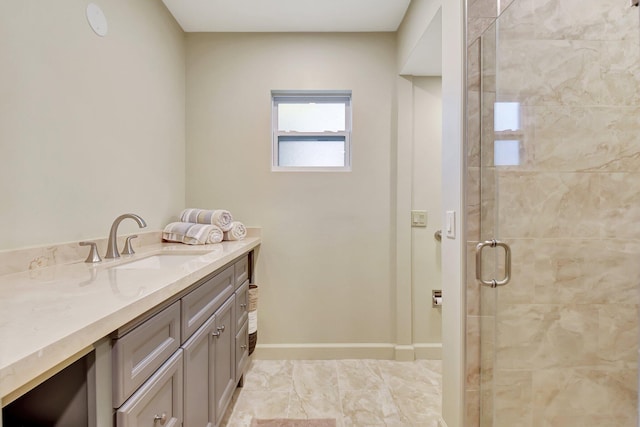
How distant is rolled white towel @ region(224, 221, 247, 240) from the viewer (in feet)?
6.69

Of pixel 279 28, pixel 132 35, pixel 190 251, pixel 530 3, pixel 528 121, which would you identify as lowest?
pixel 190 251

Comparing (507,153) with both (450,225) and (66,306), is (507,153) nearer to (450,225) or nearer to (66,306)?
(450,225)

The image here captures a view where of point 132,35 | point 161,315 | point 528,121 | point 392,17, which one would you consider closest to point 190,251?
point 161,315

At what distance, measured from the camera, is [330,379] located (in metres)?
2.06

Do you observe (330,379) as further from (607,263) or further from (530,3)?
(530,3)

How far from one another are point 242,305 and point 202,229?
53 centimetres

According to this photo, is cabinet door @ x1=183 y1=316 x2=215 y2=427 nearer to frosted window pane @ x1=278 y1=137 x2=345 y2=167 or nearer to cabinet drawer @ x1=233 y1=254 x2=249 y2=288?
cabinet drawer @ x1=233 y1=254 x2=249 y2=288

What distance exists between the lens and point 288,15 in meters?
2.08

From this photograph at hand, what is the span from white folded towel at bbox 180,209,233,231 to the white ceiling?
1.34m

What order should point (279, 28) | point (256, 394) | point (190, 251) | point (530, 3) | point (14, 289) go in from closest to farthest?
point (14, 289) < point (530, 3) < point (190, 251) < point (256, 394) < point (279, 28)

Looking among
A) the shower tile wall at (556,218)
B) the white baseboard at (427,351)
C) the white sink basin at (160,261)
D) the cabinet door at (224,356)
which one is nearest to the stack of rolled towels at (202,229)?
the white sink basin at (160,261)

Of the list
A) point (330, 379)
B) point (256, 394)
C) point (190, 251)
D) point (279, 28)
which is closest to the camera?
point (190, 251)

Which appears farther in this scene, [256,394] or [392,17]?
[392,17]

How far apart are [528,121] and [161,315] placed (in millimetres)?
1504
